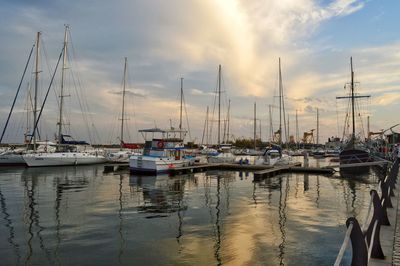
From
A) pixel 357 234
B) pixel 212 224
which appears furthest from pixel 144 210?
pixel 357 234

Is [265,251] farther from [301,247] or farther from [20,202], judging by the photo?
[20,202]

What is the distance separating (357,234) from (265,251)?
658cm

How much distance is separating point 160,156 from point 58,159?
18.0m

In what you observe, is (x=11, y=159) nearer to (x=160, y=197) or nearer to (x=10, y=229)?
(x=160, y=197)

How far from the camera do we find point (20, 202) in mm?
20812

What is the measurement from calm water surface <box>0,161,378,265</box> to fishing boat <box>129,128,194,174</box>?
11.8 metres

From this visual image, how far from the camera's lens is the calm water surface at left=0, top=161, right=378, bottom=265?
10.9 m

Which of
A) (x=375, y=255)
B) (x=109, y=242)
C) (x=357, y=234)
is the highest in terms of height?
(x=357, y=234)

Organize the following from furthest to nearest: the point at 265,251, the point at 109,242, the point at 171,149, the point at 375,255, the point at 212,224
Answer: the point at 171,149
the point at 212,224
the point at 109,242
the point at 265,251
the point at 375,255

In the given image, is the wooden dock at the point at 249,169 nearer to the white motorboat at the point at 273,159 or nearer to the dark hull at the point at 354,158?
the white motorboat at the point at 273,159

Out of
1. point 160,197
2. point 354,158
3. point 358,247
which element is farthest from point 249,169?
point 358,247

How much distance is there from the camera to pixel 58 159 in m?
49.9

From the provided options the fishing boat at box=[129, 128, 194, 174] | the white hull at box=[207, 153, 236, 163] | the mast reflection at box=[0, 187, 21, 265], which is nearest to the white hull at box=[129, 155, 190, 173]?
the fishing boat at box=[129, 128, 194, 174]

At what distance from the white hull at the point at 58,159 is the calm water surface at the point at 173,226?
2304 centimetres
